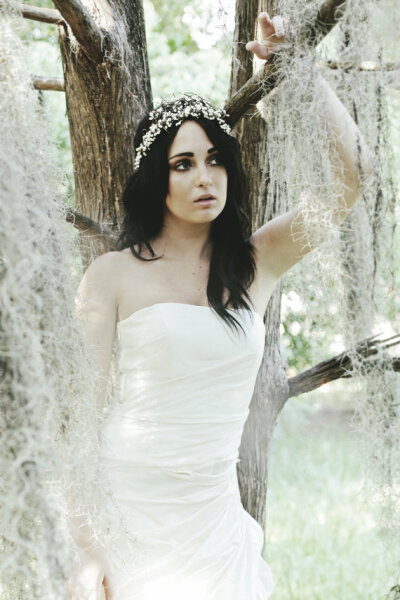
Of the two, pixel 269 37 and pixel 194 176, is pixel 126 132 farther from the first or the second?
pixel 269 37

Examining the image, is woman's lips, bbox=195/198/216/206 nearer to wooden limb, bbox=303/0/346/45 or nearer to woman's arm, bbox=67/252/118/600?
woman's arm, bbox=67/252/118/600

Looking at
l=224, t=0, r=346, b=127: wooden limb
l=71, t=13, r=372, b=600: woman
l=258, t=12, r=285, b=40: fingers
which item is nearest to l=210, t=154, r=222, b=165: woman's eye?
l=71, t=13, r=372, b=600: woman

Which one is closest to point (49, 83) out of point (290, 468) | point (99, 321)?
point (99, 321)

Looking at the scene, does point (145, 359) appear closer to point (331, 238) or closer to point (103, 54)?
point (331, 238)

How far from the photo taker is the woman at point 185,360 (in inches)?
72.2

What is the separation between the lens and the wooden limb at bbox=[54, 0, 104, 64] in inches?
74.0

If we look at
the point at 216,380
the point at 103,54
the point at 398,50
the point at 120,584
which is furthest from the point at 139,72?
the point at 120,584

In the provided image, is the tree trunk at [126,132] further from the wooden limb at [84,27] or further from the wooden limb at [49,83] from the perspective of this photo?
the wooden limb at [49,83]

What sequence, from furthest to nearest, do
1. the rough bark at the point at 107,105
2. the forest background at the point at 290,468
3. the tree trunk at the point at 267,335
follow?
the forest background at the point at 290,468 → the tree trunk at the point at 267,335 → the rough bark at the point at 107,105

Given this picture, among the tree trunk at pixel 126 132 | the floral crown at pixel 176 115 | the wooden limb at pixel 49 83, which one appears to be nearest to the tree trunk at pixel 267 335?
the tree trunk at pixel 126 132

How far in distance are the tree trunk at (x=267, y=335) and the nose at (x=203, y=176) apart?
Result: 428mm

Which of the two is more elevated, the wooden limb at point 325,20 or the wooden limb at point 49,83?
the wooden limb at point 325,20

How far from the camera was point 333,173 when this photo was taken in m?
1.91

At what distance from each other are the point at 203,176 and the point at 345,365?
86cm
